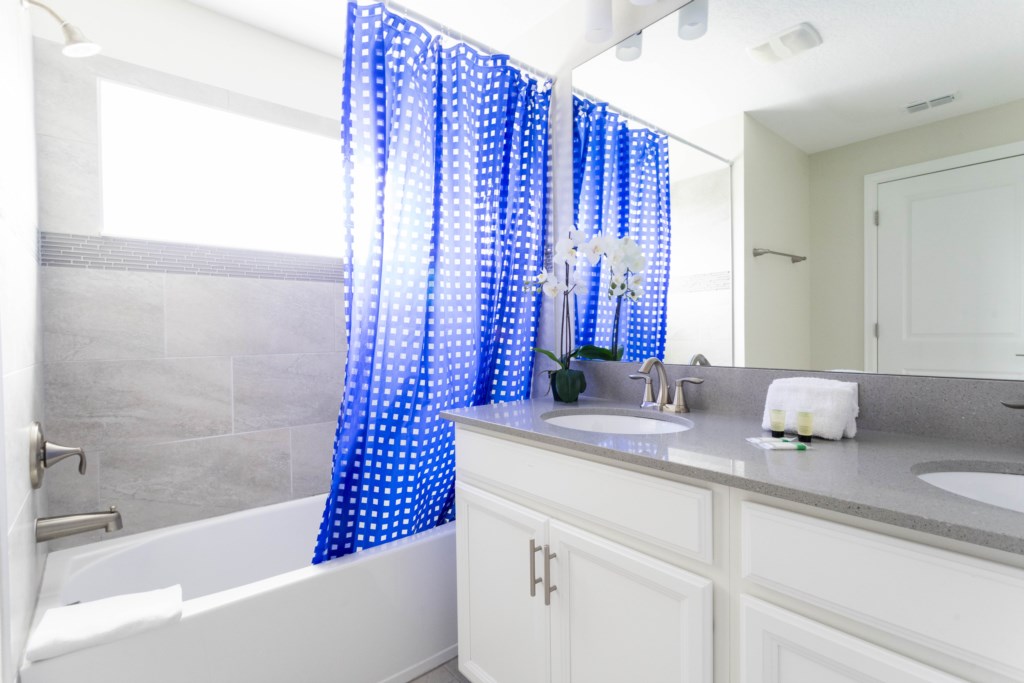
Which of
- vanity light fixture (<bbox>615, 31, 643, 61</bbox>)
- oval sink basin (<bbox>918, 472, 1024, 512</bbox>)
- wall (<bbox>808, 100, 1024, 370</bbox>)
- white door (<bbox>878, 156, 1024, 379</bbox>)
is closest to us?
oval sink basin (<bbox>918, 472, 1024, 512</bbox>)

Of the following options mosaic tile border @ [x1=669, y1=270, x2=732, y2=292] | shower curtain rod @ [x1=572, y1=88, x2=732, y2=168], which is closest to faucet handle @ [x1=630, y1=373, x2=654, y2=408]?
mosaic tile border @ [x1=669, y1=270, x2=732, y2=292]

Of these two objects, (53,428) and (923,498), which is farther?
(53,428)

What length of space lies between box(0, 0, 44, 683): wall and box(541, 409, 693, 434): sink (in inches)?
47.7

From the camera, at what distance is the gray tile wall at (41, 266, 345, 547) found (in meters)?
1.72

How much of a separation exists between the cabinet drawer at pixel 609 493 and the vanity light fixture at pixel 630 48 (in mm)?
1456

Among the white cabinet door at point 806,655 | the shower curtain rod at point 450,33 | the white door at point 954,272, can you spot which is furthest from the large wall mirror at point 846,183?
the white cabinet door at point 806,655

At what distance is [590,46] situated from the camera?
1876 mm

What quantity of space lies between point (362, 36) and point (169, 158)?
106 cm

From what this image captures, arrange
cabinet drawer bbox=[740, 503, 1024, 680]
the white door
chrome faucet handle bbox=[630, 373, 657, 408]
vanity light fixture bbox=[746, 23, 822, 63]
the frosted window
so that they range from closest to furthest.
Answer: cabinet drawer bbox=[740, 503, 1024, 680], the white door, vanity light fixture bbox=[746, 23, 822, 63], chrome faucet handle bbox=[630, 373, 657, 408], the frosted window

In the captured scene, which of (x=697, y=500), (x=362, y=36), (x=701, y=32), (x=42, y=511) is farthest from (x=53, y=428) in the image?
(x=701, y=32)

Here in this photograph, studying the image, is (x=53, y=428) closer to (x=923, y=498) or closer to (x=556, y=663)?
(x=556, y=663)

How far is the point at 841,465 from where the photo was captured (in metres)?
0.86

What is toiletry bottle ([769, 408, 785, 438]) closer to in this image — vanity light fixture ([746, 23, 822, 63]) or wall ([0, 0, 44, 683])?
vanity light fixture ([746, 23, 822, 63])

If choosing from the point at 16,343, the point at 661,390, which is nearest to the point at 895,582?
the point at 661,390
